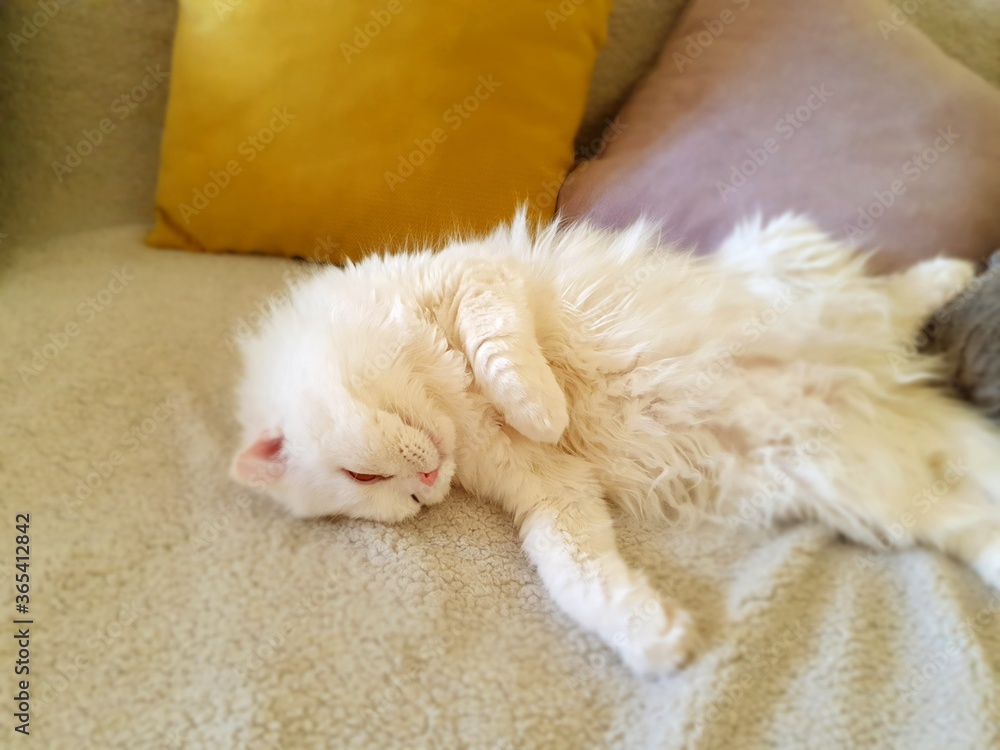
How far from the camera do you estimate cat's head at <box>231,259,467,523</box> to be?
1.02m

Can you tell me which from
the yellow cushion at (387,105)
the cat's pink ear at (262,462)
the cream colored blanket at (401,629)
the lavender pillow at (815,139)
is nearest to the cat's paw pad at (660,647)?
the cream colored blanket at (401,629)

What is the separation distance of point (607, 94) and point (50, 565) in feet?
5.28

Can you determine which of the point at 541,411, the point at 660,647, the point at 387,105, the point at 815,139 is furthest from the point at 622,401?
the point at 387,105

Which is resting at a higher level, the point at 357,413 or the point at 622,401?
the point at 622,401

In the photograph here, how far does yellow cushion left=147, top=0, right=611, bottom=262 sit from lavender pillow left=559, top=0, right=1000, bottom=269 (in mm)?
192

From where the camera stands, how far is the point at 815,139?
1263 mm

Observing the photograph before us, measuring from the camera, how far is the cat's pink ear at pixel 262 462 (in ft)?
3.37

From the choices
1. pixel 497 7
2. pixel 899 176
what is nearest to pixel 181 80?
pixel 497 7

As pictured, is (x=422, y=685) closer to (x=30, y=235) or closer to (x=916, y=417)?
(x=916, y=417)

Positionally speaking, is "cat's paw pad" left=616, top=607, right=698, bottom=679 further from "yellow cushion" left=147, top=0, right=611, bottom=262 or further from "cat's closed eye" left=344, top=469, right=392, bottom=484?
"yellow cushion" left=147, top=0, right=611, bottom=262

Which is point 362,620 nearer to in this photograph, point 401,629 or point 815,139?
point 401,629

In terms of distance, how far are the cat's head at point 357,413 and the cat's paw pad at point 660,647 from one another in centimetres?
41

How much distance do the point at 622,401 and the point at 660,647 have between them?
44cm

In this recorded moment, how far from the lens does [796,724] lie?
0.77m
